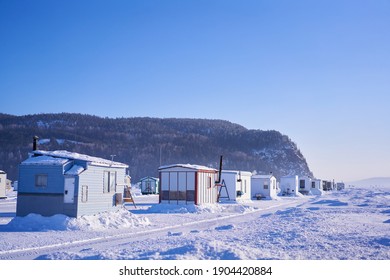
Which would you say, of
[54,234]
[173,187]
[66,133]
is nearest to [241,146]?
[66,133]

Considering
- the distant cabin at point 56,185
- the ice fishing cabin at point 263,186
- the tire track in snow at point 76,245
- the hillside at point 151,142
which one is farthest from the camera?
the hillside at point 151,142

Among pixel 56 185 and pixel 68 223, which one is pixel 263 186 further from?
pixel 68 223

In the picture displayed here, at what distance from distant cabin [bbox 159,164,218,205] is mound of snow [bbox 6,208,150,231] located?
11.0 m

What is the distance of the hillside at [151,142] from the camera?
137125 mm

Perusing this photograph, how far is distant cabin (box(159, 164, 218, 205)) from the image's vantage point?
102 feet

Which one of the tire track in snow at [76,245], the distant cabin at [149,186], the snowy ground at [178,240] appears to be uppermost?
the distant cabin at [149,186]

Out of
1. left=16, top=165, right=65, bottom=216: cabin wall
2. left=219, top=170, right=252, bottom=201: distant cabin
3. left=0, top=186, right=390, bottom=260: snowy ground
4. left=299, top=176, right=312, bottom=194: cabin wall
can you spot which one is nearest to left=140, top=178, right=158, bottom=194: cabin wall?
left=219, top=170, right=252, bottom=201: distant cabin

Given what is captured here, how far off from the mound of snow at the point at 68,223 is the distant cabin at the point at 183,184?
11012 millimetres

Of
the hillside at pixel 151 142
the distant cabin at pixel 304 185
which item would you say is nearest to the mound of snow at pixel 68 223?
the distant cabin at pixel 304 185

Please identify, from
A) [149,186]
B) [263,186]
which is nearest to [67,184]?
[263,186]

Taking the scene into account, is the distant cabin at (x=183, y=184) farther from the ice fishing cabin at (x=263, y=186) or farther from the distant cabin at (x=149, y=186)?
the distant cabin at (x=149, y=186)

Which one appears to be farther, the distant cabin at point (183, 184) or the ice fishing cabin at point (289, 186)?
the ice fishing cabin at point (289, 186)

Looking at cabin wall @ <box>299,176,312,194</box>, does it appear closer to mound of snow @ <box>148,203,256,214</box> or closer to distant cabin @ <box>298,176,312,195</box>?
distant cabin @ <box>298,176,312,195</box>

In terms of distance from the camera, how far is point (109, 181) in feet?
72.4
